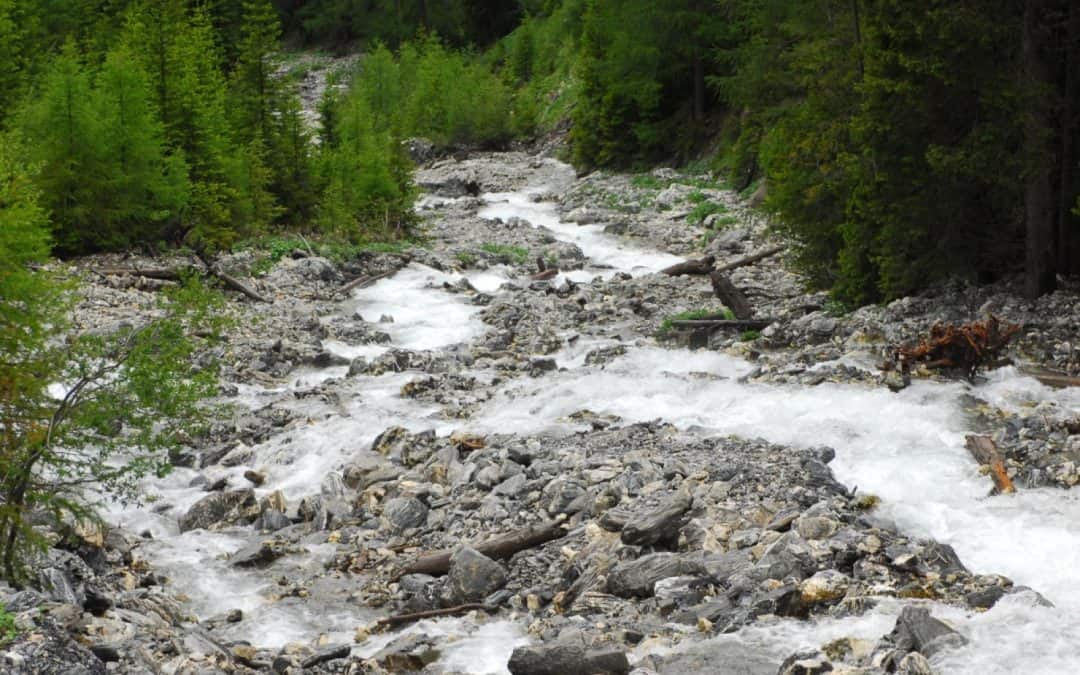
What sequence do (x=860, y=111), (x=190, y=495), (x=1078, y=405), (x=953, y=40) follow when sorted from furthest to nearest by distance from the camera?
(x=860, y=111), (x=953, y=40), (x=190, y=495), (x=1078, y=405)

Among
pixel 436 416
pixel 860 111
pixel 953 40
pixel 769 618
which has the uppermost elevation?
pixel 953 40

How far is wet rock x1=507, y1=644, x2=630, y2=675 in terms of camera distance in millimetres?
8445

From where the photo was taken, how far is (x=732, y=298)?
70.0ft

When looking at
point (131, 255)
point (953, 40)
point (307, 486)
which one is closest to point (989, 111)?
point (953, 40)

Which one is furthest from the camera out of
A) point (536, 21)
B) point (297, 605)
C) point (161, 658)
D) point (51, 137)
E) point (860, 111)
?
point (536, 21)

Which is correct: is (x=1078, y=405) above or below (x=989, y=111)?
below

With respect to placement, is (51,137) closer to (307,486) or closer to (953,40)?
(307,486)

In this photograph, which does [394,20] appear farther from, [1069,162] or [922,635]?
[922,635]

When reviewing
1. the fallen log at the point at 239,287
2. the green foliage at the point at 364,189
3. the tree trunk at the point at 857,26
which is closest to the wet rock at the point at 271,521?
the fallen log at the point at 239,287

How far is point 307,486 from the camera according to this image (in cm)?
1481

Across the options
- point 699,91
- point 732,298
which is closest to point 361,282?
point 732,298

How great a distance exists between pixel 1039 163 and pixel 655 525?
9239mm

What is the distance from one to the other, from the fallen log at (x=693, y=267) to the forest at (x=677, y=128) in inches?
87.7

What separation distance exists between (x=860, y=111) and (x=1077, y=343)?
6.07m
